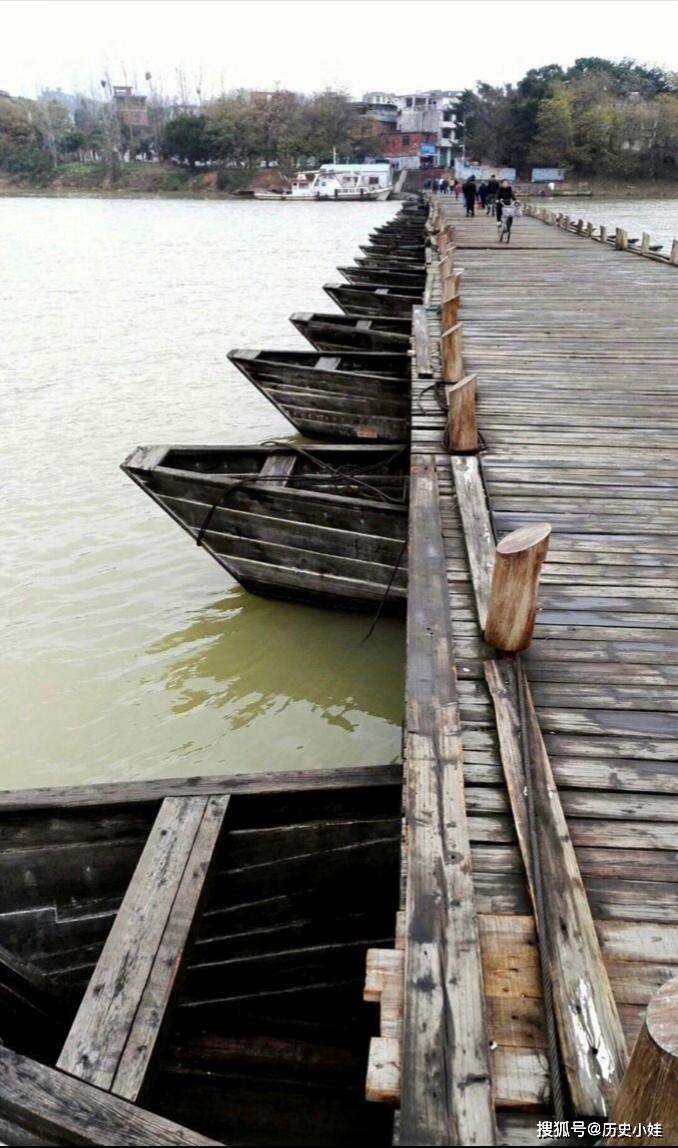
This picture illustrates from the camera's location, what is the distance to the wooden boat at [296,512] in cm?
623

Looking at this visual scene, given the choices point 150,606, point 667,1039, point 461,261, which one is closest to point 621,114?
point 461,261

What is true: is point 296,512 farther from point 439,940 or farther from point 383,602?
point 439,940

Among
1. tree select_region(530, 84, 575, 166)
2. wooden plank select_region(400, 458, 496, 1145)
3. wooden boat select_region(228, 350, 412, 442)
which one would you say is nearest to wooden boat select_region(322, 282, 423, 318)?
wooden boat select_region(228, 350, 412, 442)

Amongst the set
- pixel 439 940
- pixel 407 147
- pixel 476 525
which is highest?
pixel 407 147

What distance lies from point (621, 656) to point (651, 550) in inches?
47.4

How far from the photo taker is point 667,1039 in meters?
1.35

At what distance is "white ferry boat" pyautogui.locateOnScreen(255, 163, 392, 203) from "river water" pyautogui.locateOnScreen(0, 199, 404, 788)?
70.0 metres

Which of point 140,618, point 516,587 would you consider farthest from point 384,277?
point 516,587

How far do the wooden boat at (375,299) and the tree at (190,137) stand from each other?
298ft

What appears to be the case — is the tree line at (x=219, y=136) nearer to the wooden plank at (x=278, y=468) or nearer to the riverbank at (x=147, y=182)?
the riverbank at (x=147, y=182)

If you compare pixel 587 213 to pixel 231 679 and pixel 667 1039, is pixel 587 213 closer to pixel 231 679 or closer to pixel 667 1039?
pixel 231 679

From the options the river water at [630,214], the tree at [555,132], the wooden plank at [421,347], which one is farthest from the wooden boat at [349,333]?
the tree at [555,132]

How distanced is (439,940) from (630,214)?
62.0 metres

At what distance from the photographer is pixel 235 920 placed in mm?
3250
